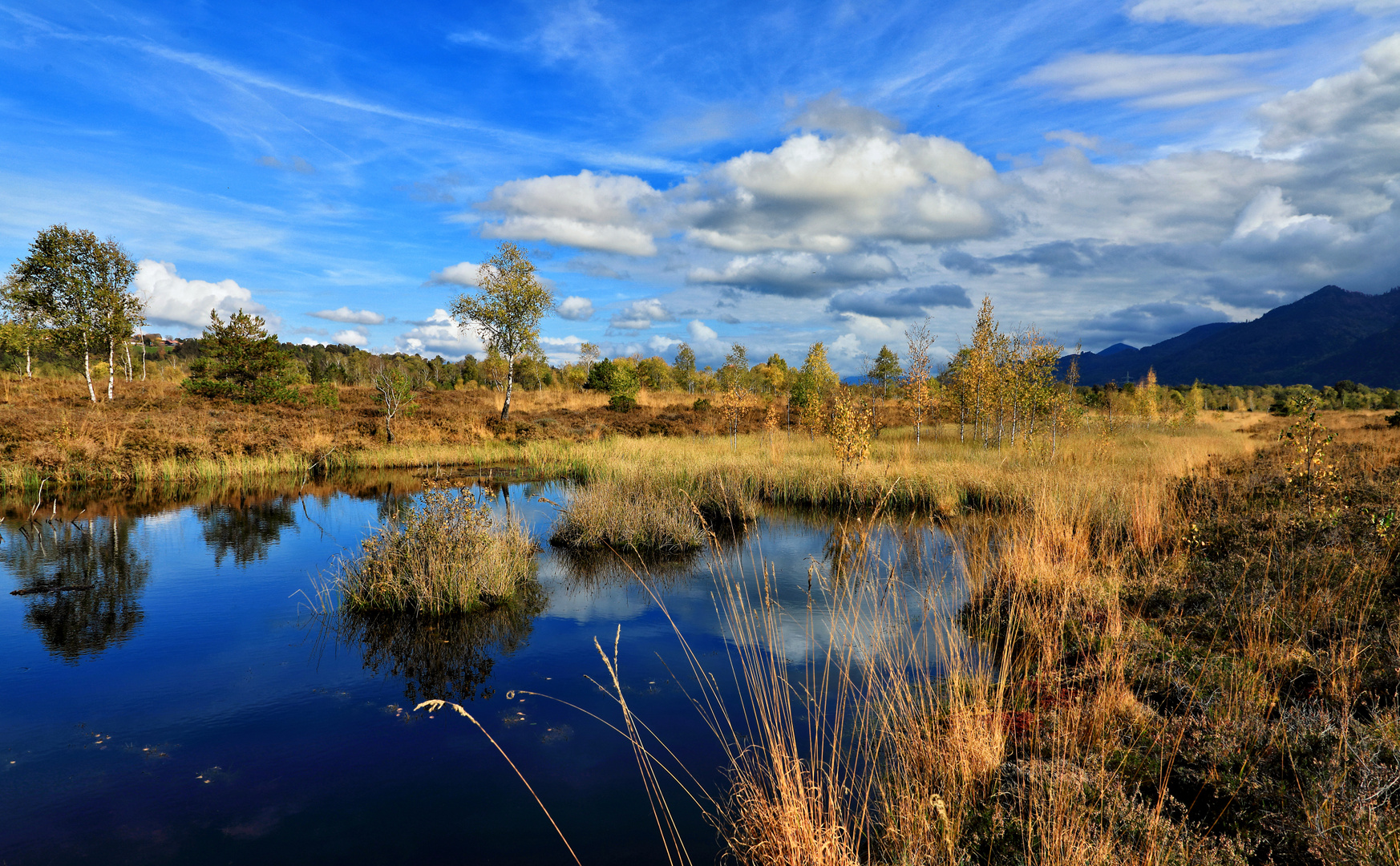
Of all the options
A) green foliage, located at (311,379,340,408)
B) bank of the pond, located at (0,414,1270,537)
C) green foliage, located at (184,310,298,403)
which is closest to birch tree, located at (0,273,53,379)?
green foliage, located at (184,310,298,403)

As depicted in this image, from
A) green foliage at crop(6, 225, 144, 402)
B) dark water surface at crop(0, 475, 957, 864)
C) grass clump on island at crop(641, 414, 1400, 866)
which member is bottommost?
dark water surface at crop(0, 475, 957, 864)

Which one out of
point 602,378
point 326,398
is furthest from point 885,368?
point 326,398

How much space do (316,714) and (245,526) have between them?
9.41m

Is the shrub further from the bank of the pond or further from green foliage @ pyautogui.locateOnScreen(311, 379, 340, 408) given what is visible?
green foliage @ pyautogui.locateOnScreen(311, 379, 340, 408)

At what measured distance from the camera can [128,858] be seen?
3.92 metres

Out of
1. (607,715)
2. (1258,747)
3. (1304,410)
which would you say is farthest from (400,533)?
(1304,410)

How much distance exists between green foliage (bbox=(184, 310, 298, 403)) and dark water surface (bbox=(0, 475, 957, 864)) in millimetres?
19327

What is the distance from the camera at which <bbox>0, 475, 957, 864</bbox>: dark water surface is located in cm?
420

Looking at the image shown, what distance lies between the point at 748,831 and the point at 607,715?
2575 millimetres

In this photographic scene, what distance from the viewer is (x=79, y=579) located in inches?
368

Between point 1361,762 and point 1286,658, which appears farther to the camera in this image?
point 1286,658

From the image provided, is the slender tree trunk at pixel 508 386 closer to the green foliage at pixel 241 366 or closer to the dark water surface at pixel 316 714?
the green foliage at pixel 241 366

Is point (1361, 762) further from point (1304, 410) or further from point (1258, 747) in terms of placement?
point (1304, 410)

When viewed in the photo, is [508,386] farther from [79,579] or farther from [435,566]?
[435,566]
